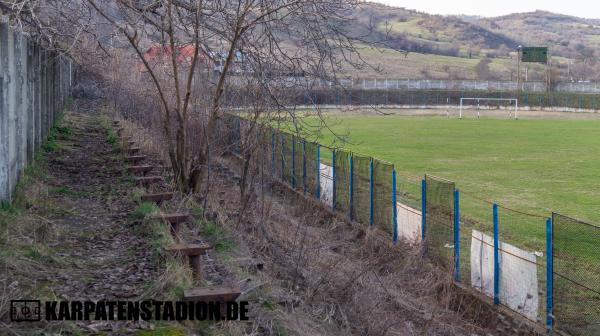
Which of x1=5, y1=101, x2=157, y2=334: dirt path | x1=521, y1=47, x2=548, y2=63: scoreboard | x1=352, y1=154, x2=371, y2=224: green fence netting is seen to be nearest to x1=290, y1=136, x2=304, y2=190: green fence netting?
x1=352, y1=154, x2=371, y2=224: green fence netting

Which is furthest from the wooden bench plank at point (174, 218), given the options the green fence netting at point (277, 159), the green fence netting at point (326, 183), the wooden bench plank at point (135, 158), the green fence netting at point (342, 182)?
the green fence netting at point (277, 159)

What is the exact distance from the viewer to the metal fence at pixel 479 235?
948 cm

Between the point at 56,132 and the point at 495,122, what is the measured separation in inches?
1881

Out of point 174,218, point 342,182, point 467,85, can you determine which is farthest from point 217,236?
point 467,85

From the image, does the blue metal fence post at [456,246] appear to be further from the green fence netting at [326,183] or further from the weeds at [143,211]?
the green fence netting at [326,183]

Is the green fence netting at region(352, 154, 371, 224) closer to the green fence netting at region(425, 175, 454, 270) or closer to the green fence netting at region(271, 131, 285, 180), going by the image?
the green fence netting at region(425, 175, 454, 270)

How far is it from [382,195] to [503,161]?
18.6 metres

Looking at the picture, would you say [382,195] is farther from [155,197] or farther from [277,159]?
[277,159]

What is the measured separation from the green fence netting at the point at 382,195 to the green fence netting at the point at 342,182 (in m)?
1.48

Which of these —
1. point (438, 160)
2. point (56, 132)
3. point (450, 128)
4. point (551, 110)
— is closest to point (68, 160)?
point (56, 132)

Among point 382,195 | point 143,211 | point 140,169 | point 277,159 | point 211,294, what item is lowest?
point 382,195

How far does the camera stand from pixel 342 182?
1753cm

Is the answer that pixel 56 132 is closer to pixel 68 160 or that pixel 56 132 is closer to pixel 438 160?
pixel 68 160

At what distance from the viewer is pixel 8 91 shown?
10.1m
